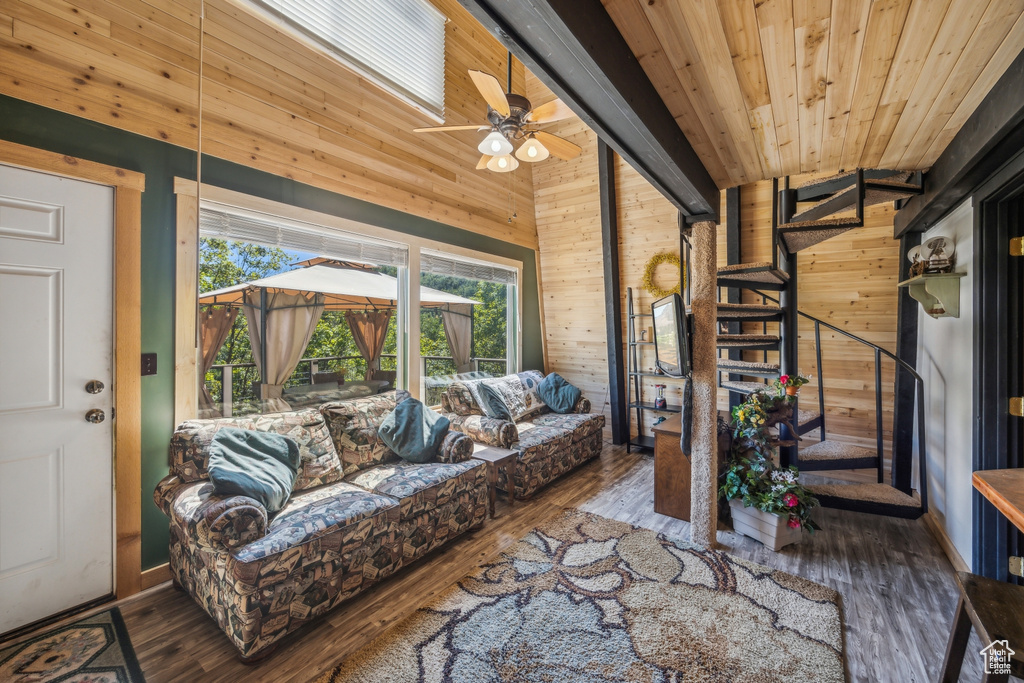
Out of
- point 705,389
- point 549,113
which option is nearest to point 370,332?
point 549,113

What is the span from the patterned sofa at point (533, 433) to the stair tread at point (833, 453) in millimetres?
1875

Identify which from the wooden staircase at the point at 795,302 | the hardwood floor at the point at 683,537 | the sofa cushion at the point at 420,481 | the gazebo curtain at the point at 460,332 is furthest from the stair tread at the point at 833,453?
the gazebo curtain at the point at 460,332

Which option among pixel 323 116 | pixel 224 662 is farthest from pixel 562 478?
pixel 323 116

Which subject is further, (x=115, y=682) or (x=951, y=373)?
(x=951, y=373)

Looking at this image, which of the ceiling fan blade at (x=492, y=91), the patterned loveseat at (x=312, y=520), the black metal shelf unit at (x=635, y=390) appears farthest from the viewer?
the black metal shelf unit at (x=635, y=390)

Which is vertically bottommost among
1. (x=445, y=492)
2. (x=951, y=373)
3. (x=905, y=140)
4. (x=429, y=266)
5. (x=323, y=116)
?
(x=445, y=492)

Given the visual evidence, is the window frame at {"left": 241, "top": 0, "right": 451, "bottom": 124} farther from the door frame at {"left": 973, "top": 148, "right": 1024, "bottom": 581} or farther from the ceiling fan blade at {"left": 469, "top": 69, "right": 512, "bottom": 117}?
the door frame at {"left": 973, "top": 148, "right": 1024, "bottom": 581}

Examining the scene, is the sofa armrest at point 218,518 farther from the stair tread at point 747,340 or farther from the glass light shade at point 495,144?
the stair tread at point 747,340

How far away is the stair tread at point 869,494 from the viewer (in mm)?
2893

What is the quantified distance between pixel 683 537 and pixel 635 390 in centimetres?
241

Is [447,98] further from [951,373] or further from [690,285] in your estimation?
[951,373]

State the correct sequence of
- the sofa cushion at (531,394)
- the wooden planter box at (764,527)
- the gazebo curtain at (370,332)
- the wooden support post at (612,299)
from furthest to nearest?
1. the wooden support post at (612,299)
2. the sofa cushion at (531,394)
3. the gazebo curtain at (370,332)
4. the wooden planter box at (764,527)

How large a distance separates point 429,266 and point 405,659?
3.15m

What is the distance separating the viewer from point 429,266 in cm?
411
